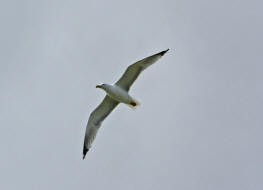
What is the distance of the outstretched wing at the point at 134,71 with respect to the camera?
30.2 metres

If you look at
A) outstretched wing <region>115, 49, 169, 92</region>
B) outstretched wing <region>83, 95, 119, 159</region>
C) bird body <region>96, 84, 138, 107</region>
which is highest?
outstretched wing <region>115, 49, 169, 92</region>

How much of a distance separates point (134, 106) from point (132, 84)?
2.62ft

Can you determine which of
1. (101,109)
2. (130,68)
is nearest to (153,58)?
(130,68)

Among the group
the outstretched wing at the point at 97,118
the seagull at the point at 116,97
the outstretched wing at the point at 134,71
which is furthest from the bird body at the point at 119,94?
the outstretched wing at the point at 97,118

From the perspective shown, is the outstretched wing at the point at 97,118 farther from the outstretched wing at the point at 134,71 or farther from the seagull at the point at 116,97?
the outstretched wing at the point at 134,71

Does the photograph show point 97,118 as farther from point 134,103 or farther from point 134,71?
A: point 134,71

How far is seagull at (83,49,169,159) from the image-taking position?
30.2 metres

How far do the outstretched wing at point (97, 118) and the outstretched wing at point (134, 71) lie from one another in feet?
3.33

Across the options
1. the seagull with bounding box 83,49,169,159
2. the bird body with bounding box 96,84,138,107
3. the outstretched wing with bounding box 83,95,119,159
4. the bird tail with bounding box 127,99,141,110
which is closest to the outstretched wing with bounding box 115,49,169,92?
Answer: the seagull with bounding box 83,49,169,159

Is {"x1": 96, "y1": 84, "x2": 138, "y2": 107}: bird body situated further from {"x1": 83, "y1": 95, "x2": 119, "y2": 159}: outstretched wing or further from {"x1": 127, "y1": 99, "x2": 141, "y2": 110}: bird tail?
{"x1": 83, "y1": 95, "x2": 119, "y2": 159}: outstretched wing

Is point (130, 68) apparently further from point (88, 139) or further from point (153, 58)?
point (88, 139)

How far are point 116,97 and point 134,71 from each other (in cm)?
113

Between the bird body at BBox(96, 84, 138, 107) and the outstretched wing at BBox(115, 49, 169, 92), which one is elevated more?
the outstretched wing at BBox(115, 49, 169, 92)

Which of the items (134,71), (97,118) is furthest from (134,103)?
(97,118)
